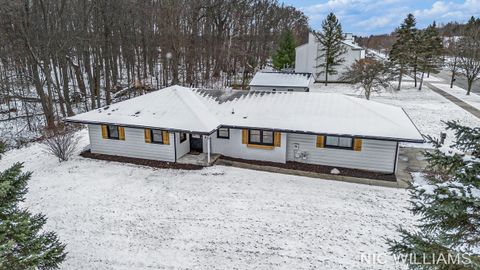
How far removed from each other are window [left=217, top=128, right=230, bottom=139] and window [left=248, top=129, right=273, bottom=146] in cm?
108

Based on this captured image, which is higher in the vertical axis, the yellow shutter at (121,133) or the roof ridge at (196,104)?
the roof ridge at (196,104)

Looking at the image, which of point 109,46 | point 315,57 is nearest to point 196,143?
point 109,46

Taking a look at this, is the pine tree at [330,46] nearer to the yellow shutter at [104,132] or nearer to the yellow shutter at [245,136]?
the yellow shutter at [245,136]

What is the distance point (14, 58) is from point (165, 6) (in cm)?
1385

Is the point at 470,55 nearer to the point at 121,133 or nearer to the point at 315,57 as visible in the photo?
the point at 315,57

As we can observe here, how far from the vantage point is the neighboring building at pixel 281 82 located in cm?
2785

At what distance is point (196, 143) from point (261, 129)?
12.0ft

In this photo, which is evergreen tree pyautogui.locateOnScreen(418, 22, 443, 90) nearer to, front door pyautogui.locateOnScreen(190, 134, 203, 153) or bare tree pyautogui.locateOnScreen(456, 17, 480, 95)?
bare tree pyautogui.locateOnScreen(456, 17, 480, 95)

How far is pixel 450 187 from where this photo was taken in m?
→ 4.20

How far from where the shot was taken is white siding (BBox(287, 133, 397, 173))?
503 inches

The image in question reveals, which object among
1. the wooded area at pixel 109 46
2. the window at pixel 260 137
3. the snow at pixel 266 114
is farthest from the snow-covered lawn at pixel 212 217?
the wooded area at pixel 109 46

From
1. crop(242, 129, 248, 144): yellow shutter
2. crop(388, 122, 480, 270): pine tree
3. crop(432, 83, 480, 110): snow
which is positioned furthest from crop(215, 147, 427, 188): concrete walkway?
crop(432, 83, 480, 110): snow

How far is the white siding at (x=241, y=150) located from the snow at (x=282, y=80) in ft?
48.2

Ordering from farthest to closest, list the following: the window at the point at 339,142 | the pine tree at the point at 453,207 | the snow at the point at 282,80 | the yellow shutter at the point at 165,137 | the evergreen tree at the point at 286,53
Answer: the evergreen tree at the point at 286,53 → the snow at the point at 282,80 → the yellow shutter at the point at 165,137 → the window at the point at 339,142 → the pine tree at the point at 453,207
